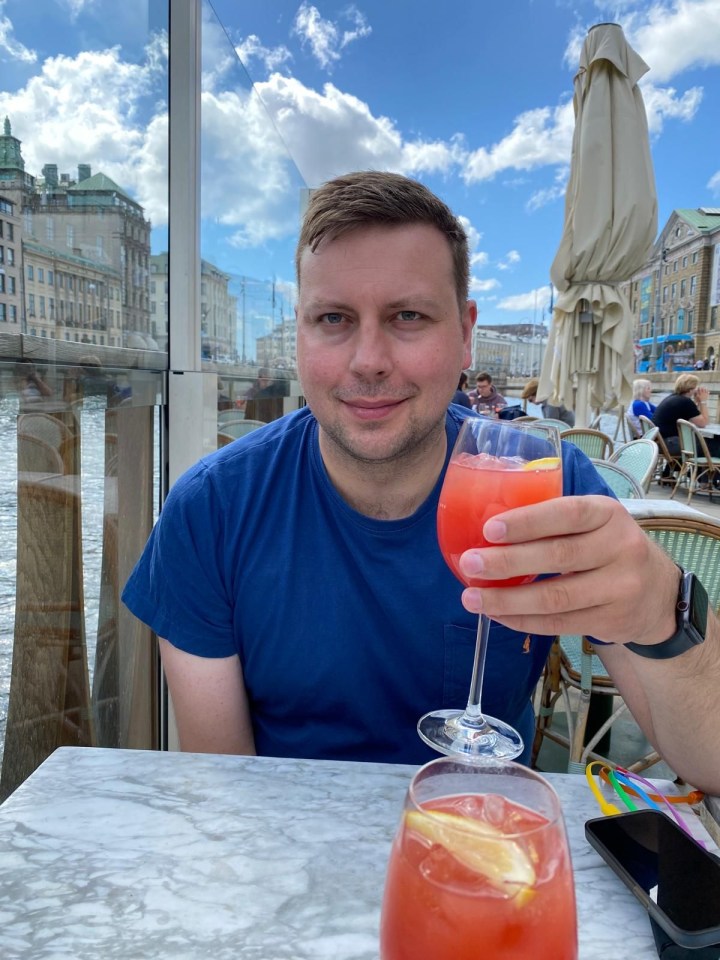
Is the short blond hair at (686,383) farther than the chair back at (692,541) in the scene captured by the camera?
Yes

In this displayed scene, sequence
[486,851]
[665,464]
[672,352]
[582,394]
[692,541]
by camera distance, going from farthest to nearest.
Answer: [672,352] → [665,464] → [582,394] → [692,541] → [486,851]

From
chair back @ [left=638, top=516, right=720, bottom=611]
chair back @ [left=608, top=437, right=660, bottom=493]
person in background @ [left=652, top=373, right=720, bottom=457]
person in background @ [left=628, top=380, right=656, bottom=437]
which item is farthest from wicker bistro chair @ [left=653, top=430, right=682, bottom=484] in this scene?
chair back @ [left=638, top=516, right=720, bottom=611]

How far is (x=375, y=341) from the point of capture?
132cm

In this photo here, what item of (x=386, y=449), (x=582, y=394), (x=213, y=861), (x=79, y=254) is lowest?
(x=213, y=861)

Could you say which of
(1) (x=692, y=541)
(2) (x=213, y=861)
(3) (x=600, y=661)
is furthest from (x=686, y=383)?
(2) (x=213, y=861)

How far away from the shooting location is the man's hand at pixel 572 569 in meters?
0.79

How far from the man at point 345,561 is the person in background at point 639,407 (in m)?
9.68

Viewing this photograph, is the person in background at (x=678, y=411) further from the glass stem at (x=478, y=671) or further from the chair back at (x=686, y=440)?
the glass stem at (x=478, y=671)

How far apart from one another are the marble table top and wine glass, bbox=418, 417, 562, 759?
0.36 ft

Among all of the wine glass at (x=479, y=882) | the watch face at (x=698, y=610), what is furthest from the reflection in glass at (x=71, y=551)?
the watch face at (x=698, y=610)

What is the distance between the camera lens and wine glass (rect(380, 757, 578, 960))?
0.45 m

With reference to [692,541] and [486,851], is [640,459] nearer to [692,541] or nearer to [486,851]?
[692,541]

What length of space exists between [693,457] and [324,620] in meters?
8.51

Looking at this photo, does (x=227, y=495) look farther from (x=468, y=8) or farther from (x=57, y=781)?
(x=468, y=8)
